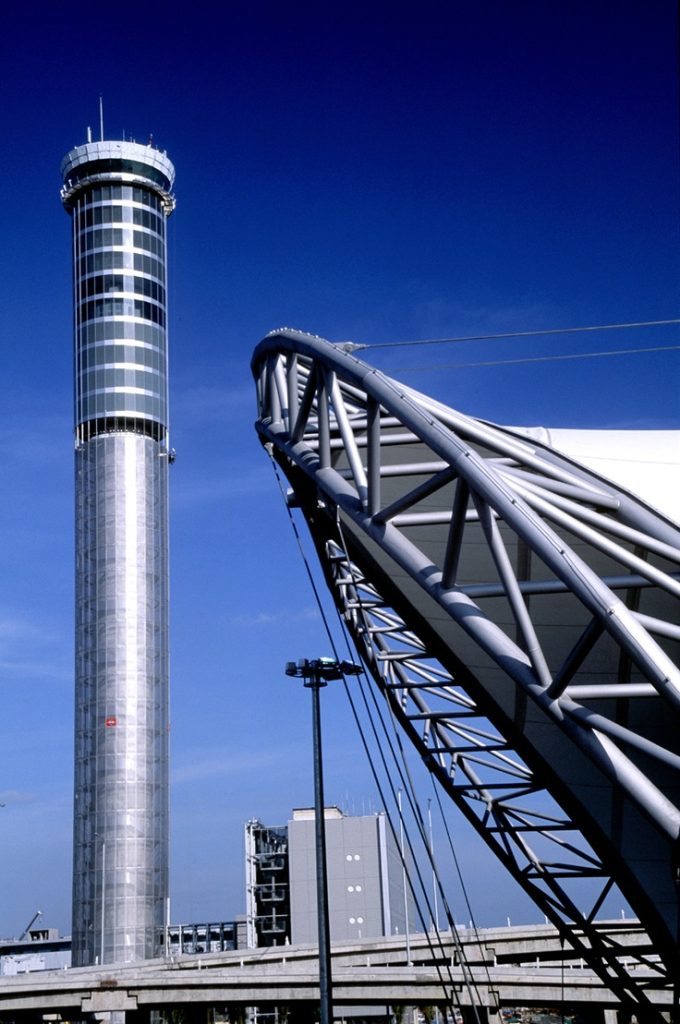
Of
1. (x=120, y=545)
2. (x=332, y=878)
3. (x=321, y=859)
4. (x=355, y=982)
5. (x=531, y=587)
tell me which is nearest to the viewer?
(x=531, y=587)

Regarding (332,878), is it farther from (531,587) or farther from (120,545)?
(531,587)

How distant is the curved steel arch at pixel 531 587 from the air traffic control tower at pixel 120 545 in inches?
3326

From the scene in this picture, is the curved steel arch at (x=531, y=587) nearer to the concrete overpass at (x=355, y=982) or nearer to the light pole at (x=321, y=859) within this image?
the light pole at (x=321, y=859)

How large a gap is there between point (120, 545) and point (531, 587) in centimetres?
10048

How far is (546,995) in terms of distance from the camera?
2544 inches

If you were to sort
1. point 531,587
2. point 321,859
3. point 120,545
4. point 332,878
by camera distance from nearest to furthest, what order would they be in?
1. point 531,587
2. point 321,859
3. point 120,545
4. point 332,878

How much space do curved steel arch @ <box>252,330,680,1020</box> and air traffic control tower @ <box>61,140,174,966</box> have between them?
277 ft

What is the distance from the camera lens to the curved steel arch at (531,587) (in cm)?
1861

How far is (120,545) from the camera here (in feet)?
391

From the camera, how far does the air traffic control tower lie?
113250 millimetres

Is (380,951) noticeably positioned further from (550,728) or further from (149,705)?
(550,728)

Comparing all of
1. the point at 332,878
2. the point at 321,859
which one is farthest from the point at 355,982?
the point at 332,878

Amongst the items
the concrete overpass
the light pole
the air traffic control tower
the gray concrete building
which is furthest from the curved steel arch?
the gray concrete building

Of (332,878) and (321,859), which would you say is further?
(332,878)
